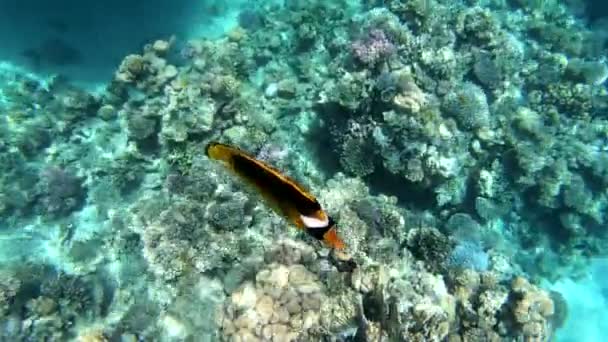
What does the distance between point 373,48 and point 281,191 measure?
6775 mm

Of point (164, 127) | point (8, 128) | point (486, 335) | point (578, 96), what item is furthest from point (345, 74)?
point (8, 128)

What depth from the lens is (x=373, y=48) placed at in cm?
822

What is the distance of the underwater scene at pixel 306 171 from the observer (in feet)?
19.4

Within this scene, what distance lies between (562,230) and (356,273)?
7.07 meters

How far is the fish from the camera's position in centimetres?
189

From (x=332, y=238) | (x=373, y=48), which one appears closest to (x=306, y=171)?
(x=373, y=48)

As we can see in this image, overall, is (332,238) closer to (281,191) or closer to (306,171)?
(281,191)

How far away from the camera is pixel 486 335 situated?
5.69 m

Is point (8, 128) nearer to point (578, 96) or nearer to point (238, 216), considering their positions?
point (238, 216)

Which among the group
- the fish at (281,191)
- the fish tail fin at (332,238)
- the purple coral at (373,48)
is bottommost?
the fish tail fin at (332,238)

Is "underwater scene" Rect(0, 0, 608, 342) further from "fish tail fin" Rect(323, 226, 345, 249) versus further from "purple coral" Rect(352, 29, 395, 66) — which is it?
"fish tail fin" Rect(323, 226, 345, 249)

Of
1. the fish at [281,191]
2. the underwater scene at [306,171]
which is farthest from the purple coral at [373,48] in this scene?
the fish at [281,191]

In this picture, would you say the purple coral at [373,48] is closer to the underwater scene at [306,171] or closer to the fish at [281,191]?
the underwater scene at [306,171]

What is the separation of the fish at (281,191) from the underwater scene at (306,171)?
7.49 ft
